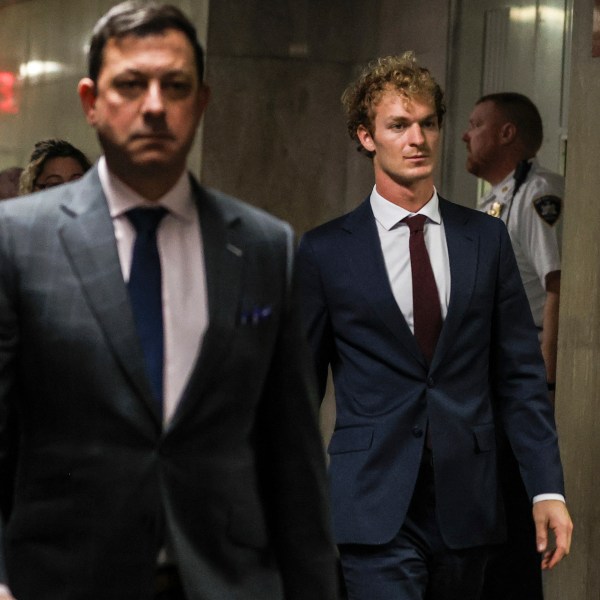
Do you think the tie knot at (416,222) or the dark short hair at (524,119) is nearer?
the tie knot at (416,222)

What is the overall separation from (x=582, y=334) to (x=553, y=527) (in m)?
2.01

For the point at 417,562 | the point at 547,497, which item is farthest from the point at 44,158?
the point at 547,497

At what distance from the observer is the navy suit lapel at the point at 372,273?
4570 millimetres

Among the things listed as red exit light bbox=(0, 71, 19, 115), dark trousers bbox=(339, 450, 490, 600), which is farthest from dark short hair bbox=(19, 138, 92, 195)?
red exit light bbox=(0, 71, 19, 115)

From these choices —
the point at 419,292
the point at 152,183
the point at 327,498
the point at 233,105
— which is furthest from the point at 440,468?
the point at 233,105

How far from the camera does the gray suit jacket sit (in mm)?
2656

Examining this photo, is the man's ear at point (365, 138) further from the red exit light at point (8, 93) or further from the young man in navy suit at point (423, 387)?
the red exit light at point (8, 93)

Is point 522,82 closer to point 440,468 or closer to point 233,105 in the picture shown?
point 233,105

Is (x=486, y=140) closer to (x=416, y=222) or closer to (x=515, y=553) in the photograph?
(x=515, y=553)

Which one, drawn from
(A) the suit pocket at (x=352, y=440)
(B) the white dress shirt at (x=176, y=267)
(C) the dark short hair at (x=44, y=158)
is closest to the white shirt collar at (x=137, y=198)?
(B) the white dress shirt at (x=176, y=267)

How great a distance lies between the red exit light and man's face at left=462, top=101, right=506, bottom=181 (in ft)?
17.9

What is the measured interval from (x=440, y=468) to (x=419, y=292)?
0.49m

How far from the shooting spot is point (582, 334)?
6395mm

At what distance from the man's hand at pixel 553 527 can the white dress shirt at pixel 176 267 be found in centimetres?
195
